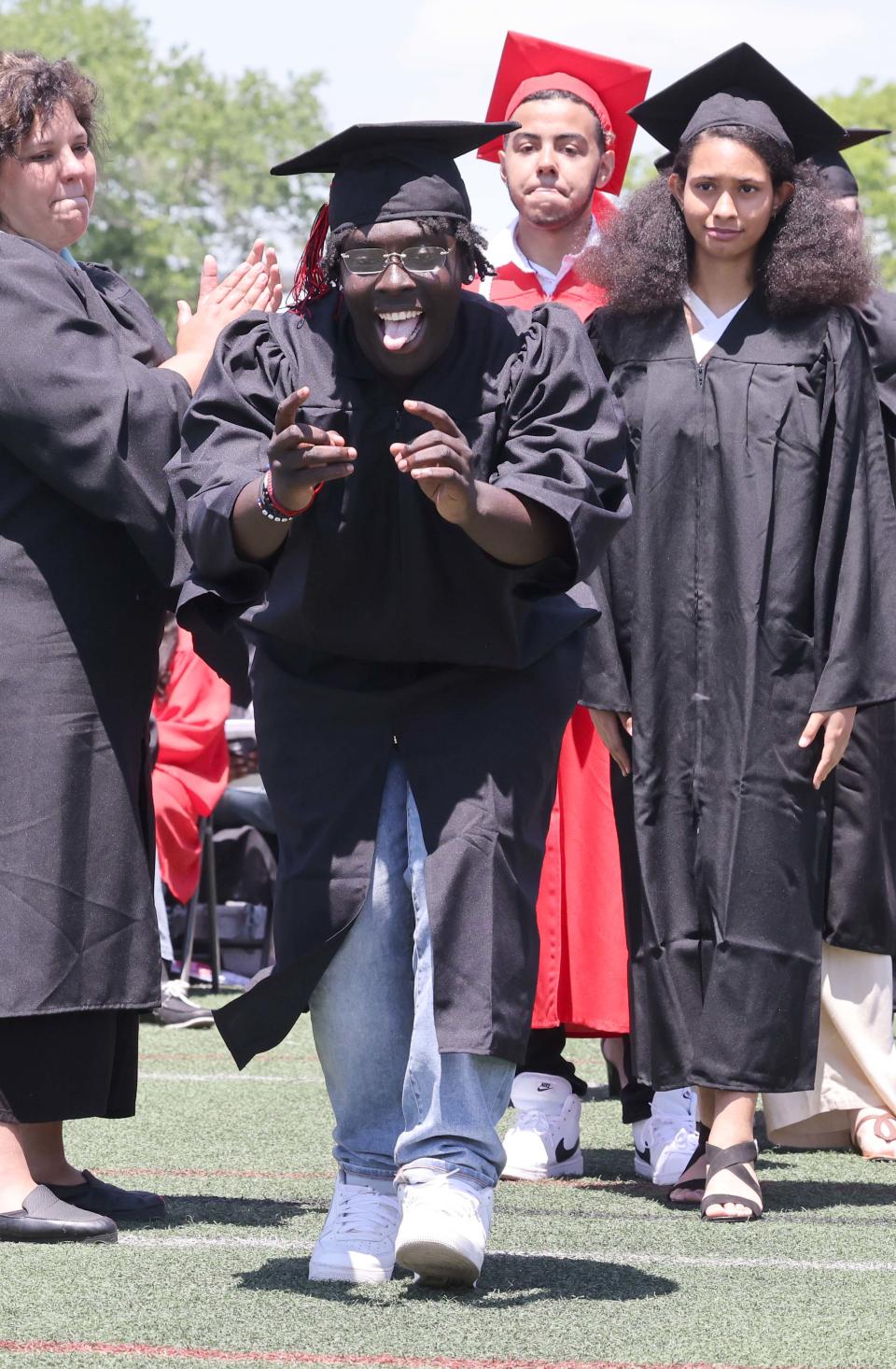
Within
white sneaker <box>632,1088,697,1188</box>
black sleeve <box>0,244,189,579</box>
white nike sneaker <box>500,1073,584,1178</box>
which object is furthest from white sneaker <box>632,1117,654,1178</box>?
black sleeve <box>0,244,189,579</box>

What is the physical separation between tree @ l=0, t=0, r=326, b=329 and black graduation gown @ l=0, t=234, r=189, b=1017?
1659 inches

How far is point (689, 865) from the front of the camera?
183 inches

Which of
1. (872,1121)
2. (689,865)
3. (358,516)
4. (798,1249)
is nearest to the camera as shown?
(358,516)

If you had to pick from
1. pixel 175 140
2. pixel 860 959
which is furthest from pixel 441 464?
pixel 175 140

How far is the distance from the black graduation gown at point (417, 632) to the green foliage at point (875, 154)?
113ft

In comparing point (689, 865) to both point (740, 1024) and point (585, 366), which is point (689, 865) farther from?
point (585, 366)

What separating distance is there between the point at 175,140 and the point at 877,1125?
46.3m

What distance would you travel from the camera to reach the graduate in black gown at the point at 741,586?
Answer: 14.9ft

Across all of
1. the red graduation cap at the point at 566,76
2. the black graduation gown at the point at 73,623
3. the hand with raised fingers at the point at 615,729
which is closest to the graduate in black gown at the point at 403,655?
the black graduation gown at the point at 73,623

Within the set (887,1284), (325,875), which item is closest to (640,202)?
(325,875)

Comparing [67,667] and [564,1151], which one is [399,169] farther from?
[564,1151]

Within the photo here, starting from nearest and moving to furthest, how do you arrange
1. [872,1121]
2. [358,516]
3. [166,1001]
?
1. [358,516]
2. [872,1121]
3. [166,1001]

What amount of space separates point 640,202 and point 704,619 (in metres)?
→ 1.03

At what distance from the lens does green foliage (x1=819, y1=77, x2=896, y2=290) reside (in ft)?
124
